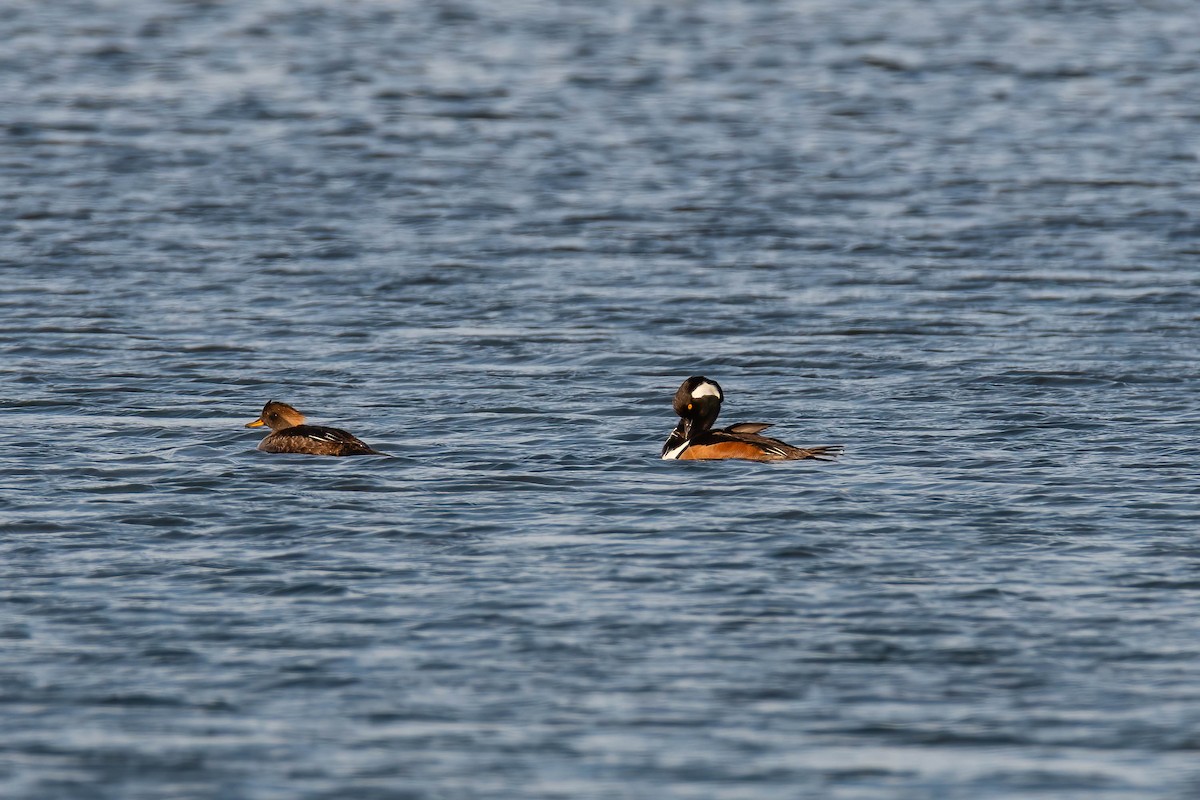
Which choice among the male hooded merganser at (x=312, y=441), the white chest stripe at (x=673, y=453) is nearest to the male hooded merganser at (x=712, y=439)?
the white chest stripe at (x=673, y=453)

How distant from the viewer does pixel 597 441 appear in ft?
56.4

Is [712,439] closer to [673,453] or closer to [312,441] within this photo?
[673,453]

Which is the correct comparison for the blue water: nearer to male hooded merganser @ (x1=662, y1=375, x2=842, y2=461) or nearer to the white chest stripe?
male hooded merganser @ (x1=662, y1=375, x2=842, y2=461)

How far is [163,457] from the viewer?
53.9ft

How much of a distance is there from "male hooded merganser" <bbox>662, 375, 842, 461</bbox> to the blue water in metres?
0.16

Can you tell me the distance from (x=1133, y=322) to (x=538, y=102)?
18.7 metres

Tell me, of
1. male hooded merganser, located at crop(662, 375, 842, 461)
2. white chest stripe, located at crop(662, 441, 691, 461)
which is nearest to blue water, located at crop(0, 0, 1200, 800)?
male hooded merganser, located at crop(662, 375, 842, 461)

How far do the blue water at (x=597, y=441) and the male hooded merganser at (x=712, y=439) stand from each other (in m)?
0.16

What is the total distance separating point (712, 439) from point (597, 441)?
3.69ft

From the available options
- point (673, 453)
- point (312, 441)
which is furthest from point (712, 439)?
point (312, 441)

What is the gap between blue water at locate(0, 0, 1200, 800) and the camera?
34.1ft

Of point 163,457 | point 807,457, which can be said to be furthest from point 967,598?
point 163,457

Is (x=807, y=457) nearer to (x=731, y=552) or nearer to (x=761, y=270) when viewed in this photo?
(x=731, y=552)

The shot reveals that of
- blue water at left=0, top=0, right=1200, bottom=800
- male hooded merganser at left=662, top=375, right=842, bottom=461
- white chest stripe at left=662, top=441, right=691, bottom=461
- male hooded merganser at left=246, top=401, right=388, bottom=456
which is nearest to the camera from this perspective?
blue water at left=0, top=0, right=1200, bottom=800
